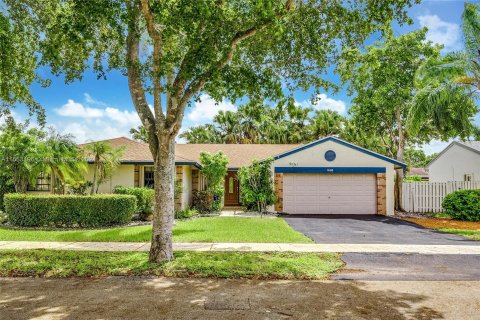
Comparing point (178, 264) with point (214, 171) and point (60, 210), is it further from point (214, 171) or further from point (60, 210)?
point (214, 171)

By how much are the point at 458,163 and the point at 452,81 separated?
1172 cm

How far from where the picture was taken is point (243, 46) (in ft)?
31.1

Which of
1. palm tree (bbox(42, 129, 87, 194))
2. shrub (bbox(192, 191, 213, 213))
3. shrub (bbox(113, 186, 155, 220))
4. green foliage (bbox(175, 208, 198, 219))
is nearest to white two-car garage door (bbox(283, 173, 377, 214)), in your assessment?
shrub (bbox(192, 191, 213, 213))

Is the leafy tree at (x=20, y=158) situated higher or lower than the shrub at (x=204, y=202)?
higher

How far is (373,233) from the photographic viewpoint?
12602 millimetres

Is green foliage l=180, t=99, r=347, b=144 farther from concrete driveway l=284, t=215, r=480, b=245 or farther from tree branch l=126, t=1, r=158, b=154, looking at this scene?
tree branch l=126, t=1, r=158, b=154

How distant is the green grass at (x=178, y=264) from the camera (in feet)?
23.1

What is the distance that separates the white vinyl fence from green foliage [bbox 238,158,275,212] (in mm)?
8168

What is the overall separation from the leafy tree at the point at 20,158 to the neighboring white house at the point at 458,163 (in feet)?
81.1

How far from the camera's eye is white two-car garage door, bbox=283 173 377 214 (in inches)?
772

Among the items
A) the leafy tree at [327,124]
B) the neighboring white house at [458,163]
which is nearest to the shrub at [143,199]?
the neighboring white house at [458,163]

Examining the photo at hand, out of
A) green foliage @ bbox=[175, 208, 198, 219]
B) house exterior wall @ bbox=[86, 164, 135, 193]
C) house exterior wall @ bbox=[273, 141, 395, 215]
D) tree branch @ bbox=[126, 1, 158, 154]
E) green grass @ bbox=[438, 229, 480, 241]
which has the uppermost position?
tree branch @ bbox=[126, 1, 158, 154]

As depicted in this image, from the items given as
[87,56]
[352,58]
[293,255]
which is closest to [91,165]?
[87,56]

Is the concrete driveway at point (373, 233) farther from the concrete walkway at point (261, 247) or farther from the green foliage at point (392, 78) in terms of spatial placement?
the green foliage at point (392, 78)
